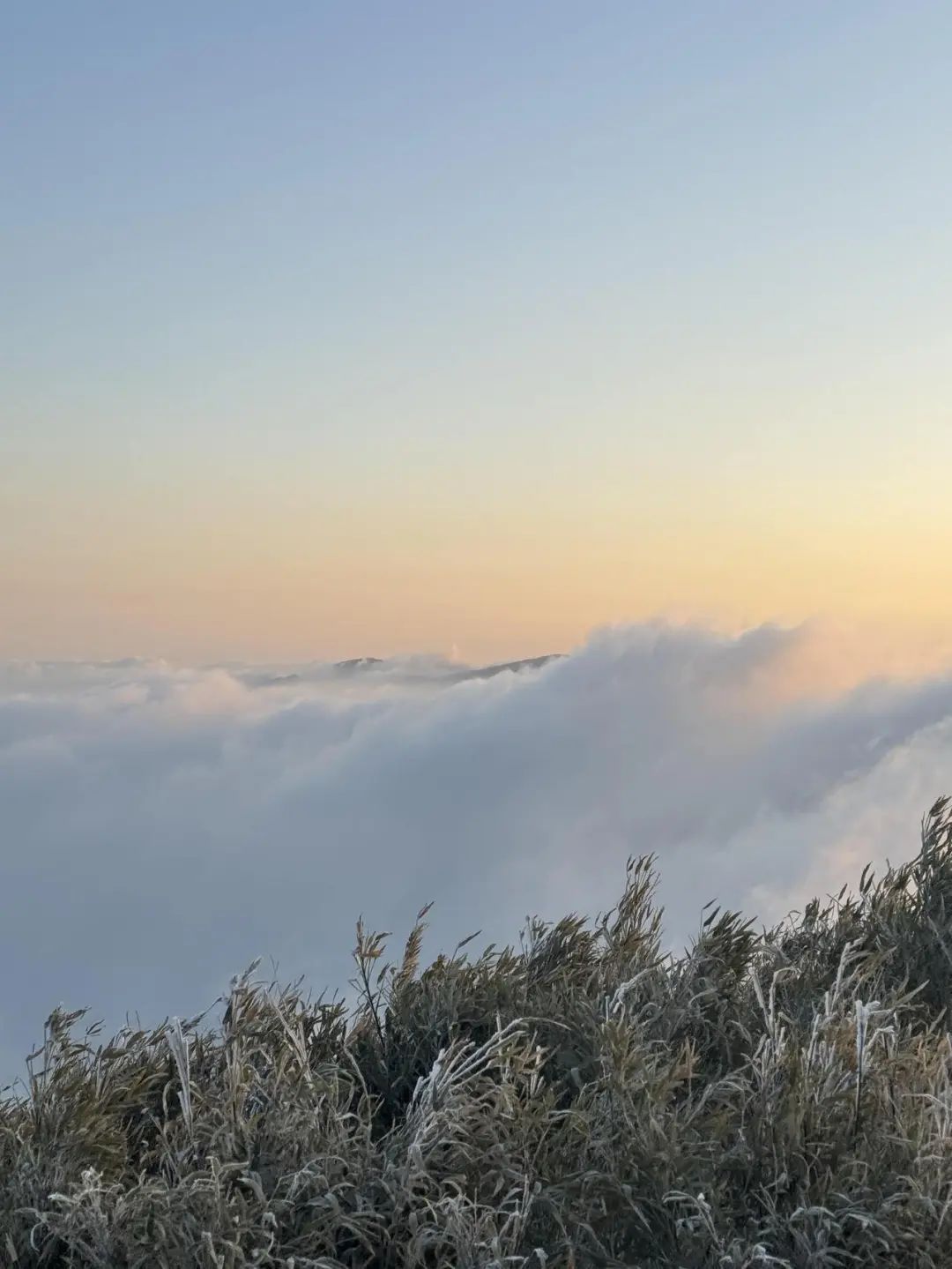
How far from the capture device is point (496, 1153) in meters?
3.41

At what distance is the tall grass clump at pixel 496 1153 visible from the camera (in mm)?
3031

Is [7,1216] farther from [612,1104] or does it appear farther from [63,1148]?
[612,1104]

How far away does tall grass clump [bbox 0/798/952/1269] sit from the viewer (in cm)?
303

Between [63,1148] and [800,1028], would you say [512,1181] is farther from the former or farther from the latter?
[800,1028]

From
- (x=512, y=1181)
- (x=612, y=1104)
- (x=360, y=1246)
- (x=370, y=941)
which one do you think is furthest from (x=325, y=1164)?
(x=370, y=941)

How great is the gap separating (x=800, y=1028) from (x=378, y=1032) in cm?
152

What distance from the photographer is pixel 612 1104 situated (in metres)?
3.44

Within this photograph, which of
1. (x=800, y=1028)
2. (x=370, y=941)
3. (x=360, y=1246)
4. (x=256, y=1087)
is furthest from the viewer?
(x=370, y=941)

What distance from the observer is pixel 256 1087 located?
150 inches

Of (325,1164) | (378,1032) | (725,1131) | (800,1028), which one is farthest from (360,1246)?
(800,1028)

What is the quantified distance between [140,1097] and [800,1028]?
7.45 ft

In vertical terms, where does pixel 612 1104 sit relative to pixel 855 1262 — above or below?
above

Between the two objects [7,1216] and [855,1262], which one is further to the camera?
[7,1216]

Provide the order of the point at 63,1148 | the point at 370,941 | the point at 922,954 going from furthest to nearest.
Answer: the point at 922,954 → the point at 370,941 → the point at 63,1148
